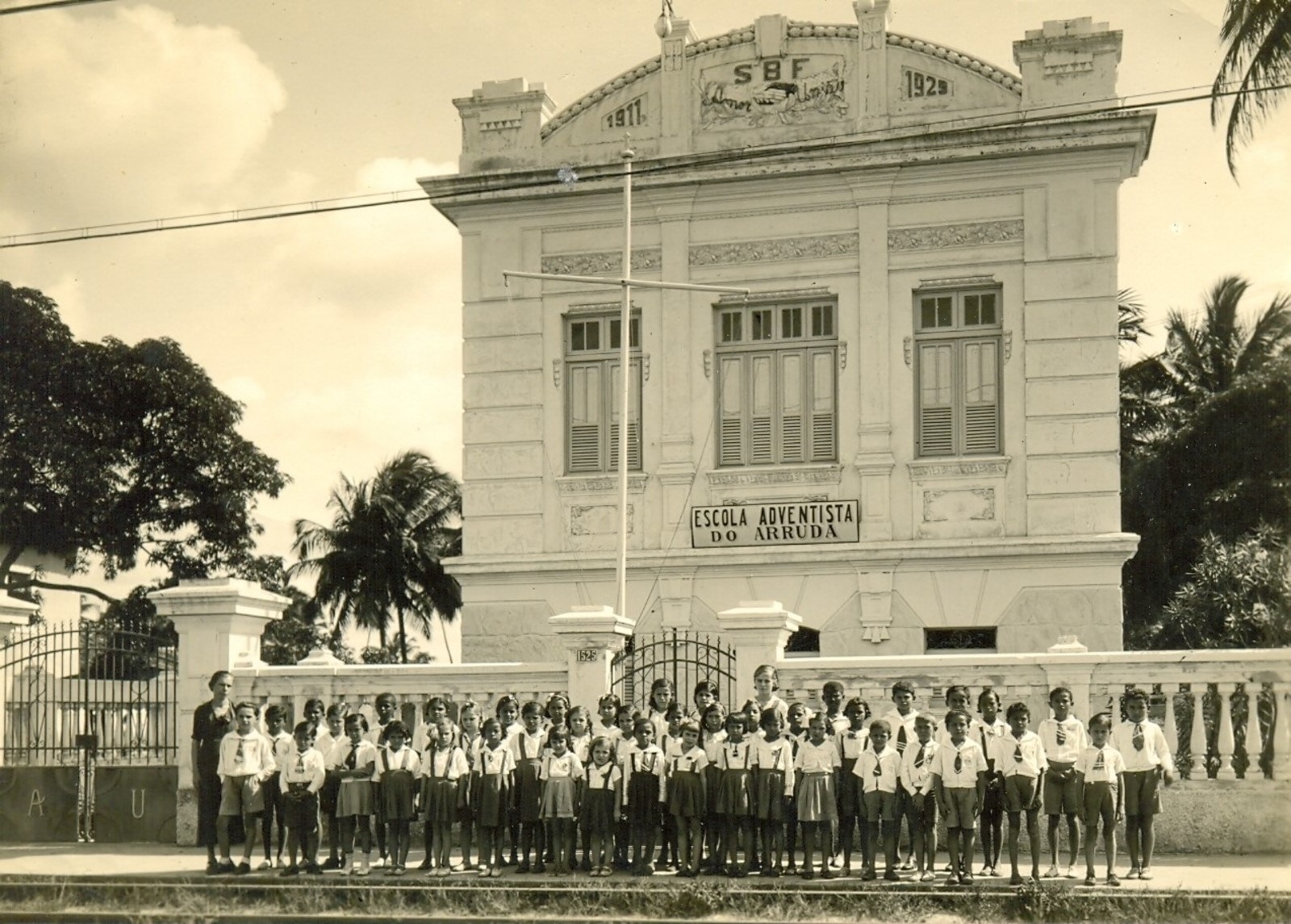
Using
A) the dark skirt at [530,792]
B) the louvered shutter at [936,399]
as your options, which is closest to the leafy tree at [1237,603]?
the louvered shutter at [936,399]

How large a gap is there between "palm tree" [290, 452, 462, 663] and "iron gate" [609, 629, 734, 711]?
15961 mm

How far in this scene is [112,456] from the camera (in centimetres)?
2944

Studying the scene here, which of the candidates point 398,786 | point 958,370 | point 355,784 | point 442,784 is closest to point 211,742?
point 355,784

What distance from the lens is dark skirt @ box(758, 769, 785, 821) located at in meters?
11.6

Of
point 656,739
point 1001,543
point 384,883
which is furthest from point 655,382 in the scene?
point 384,883

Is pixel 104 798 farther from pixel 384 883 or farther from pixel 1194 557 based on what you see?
pixel 1194 557

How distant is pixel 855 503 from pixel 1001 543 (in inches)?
64.2

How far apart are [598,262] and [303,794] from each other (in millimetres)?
8458

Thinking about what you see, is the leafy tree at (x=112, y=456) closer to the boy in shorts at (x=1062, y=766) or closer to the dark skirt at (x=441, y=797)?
the dark skirt at (x=441, y=797)

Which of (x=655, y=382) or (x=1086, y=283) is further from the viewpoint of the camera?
(x=655, y=382)

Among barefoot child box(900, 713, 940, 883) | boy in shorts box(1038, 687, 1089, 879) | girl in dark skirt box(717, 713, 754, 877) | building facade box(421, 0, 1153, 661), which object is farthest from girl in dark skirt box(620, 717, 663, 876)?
building facade box(421, 0, 1153, 661)

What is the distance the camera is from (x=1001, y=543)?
1747cm

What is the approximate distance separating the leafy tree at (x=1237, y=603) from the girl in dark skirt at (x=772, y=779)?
10588mm

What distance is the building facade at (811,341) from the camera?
17.6m
